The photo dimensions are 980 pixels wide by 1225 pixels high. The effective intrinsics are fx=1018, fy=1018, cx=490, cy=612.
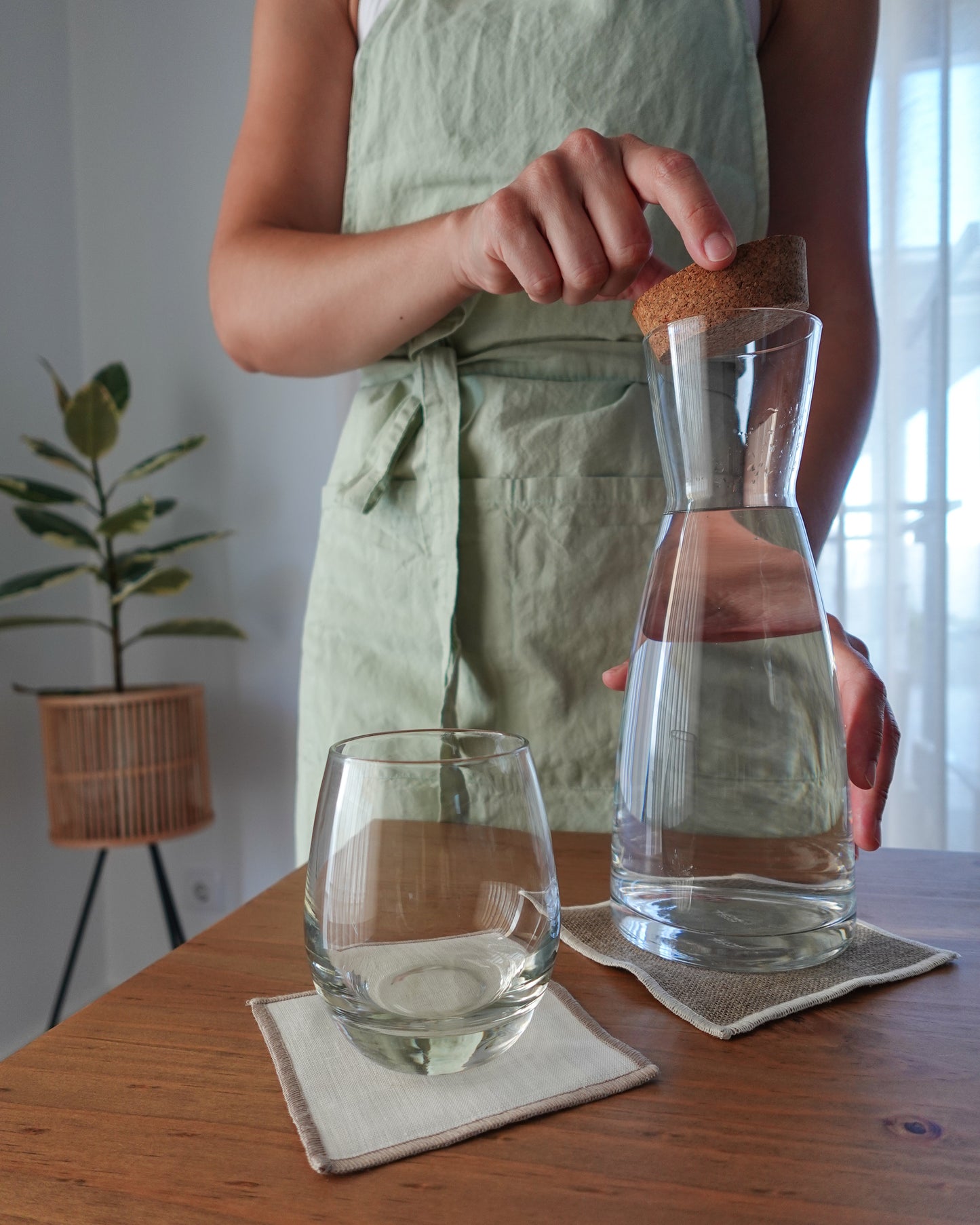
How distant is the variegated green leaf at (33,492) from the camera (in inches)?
60.1

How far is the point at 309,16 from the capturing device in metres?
0.75

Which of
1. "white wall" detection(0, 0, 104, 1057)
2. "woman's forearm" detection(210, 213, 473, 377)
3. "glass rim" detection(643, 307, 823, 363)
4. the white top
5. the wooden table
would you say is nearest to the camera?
the wooden table

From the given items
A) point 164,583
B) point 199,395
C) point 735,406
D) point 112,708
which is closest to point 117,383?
point 199,395

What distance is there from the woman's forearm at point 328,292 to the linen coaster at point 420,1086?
0.41 metres

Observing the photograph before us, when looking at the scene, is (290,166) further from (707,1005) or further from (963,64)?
(963,64)

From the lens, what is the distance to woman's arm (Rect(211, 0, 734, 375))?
17.5 inches

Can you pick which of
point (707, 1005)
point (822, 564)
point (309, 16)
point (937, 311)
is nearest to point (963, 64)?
point (937, 311)

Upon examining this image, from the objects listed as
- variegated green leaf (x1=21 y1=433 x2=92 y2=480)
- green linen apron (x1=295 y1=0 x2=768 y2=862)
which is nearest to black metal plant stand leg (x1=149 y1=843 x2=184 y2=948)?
variegated green leaf (x1=21 y1=433 x2=92 y2=480)

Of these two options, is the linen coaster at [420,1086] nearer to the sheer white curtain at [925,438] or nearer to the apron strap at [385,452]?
the apron strap at [385,452]

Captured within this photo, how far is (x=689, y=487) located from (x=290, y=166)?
52cm

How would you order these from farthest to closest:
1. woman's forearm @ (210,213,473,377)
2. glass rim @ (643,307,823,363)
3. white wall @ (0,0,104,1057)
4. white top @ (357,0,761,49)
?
white wall @ (0,0,104,1057), white top @ (357,0,761,49), woman's forearm @ (210,213,473,377), glass rim @ (643,307,823,363)

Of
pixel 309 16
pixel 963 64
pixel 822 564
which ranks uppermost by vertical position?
pixel 963 64

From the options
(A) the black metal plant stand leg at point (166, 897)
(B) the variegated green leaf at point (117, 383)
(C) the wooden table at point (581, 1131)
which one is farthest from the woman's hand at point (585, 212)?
(A) the black metal plant stand leg at point (166, 897)

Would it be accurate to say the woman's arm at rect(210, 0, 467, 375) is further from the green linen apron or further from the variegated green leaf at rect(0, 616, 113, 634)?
the variegated green leaf at rect(0, 616, 113, 634)
